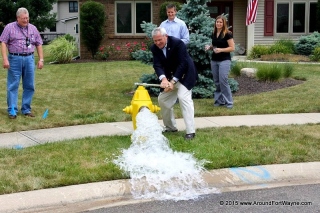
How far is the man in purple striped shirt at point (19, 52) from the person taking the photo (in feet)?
27.6

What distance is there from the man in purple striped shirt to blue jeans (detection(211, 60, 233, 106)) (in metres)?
3.34

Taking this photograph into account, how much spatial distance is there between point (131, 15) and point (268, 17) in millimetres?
6418

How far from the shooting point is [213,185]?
5.47 meters

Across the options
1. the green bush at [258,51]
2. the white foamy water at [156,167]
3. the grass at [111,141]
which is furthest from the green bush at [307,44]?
the white foamy water at [156,167]

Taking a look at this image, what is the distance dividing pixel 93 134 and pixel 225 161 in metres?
2.45

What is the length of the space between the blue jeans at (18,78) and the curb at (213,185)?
4.00 meters

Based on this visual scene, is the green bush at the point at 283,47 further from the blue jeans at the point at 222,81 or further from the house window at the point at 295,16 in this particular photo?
the blue jeans at the point at 222,81

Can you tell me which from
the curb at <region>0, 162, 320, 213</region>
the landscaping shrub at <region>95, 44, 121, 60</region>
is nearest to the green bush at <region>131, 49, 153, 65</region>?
the curb at <region>0, 162, 320, 213</region>

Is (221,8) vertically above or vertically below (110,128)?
above

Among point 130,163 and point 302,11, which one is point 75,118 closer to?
point 130,163

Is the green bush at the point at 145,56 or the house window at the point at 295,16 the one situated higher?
the house window at the point at 295,16

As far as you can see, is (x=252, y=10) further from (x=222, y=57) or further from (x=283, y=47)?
(x=222, y=57)

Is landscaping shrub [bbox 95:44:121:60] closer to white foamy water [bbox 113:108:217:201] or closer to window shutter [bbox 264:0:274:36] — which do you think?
window shutter [bbox 264:0:274:36]

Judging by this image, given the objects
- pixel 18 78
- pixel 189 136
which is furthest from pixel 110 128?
pixel 18 78
